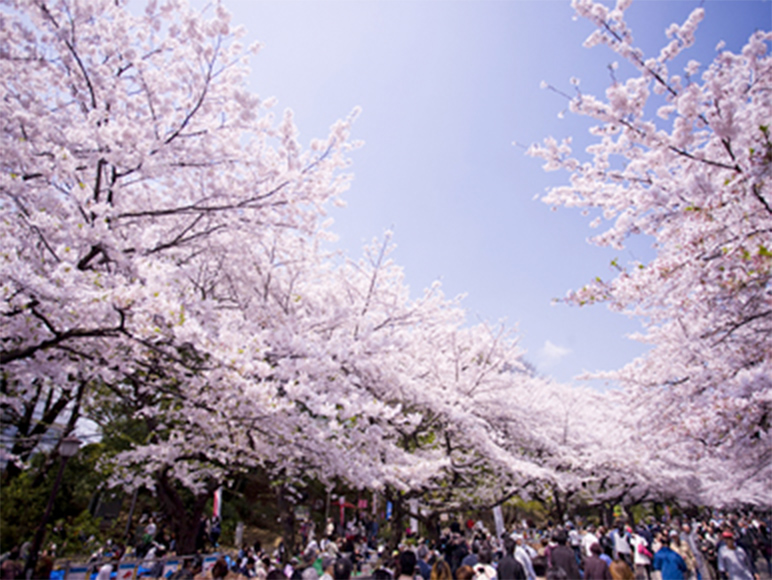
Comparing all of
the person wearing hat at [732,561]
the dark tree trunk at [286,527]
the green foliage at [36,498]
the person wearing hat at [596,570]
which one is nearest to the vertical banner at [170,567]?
the dark tree trunk at [286,527]

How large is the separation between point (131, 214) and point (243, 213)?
1424 millimetres

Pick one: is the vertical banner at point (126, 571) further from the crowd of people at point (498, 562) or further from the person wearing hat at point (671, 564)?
the person wearing hat at point (671, 564)

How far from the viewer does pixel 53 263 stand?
544cm

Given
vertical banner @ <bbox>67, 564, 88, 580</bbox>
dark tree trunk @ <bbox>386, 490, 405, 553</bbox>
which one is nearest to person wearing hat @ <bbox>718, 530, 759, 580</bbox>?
dark tree trunk @ <bbox>386, 490, 405, 553</bbox>

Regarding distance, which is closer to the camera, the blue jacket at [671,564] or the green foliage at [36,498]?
the blue jacket at [671,564]

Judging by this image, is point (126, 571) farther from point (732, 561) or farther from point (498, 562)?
point (732, 561)

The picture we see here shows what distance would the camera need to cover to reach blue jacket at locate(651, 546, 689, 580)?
700cm

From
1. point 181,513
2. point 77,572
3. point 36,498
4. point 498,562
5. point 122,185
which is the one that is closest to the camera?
point 122,185

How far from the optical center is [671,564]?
7070mm

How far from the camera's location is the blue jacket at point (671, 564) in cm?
700

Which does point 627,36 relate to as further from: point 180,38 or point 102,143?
point 102,143

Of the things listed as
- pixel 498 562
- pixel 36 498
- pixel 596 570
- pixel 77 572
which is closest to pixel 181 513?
pixel 77 572

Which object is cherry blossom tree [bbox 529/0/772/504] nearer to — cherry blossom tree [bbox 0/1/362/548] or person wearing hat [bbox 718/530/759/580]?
person wearing hat [bbox 718/530/759/580]

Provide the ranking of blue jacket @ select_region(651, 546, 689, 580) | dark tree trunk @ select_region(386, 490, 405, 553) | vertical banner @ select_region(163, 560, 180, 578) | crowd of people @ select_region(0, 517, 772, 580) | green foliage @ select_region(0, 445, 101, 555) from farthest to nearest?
green foliage @ select_region(0, 445, 101, 555), dark tree trunk @ select_region(386, 490, 405, 553), vertical banner @ select_region(163, 560, 180, 578), blue jacket @ select_region(651, 546, 689, 580), crowd of people @ select_region(0, 517, 772, 580)
